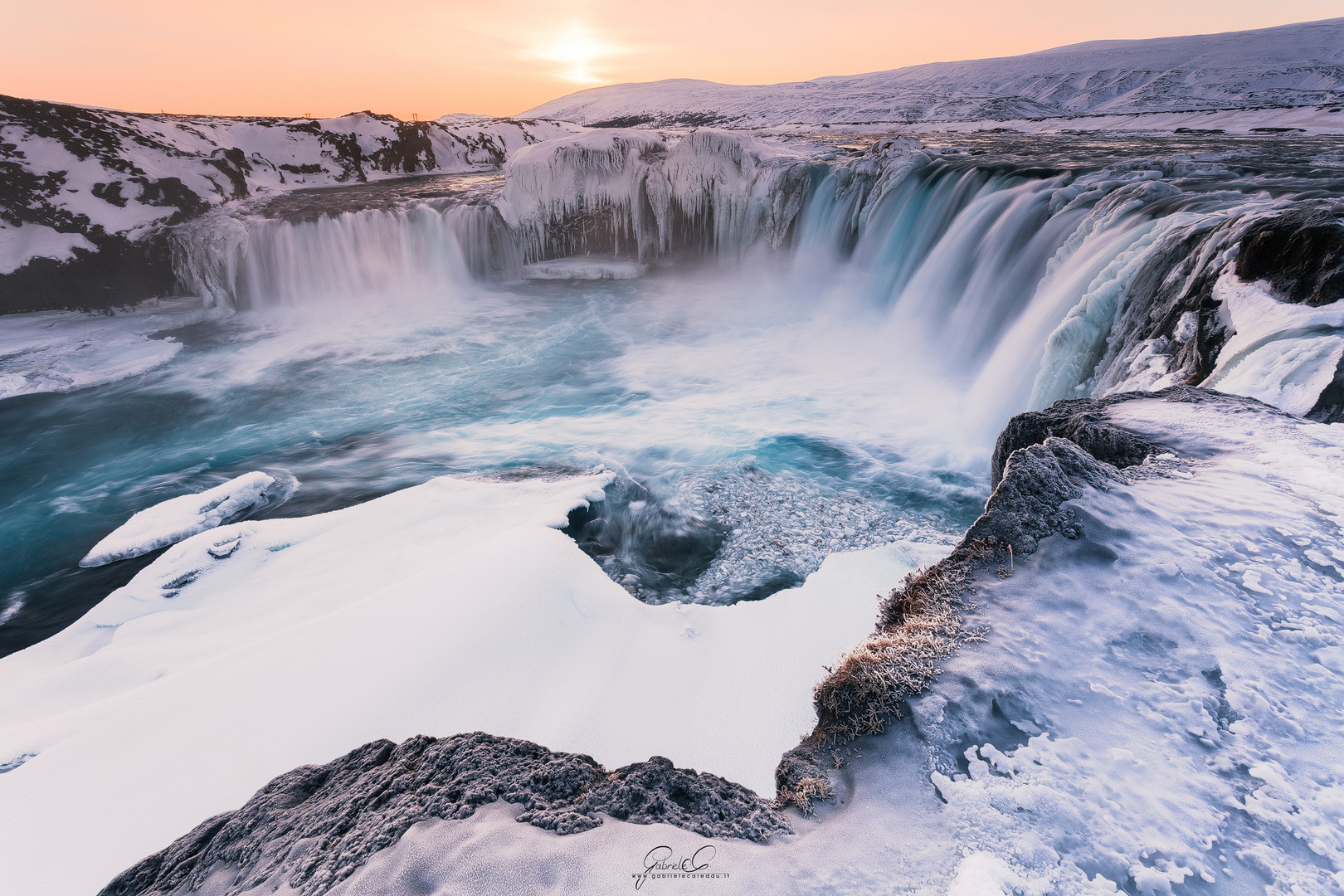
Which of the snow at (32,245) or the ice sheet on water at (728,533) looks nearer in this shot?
the ice sheet on water at (728,533)

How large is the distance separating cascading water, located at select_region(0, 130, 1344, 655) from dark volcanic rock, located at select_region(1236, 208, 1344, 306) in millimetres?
302

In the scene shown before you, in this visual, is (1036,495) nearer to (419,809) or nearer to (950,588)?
(950,588)

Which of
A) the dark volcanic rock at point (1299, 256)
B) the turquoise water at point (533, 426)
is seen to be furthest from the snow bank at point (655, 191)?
the dark volcanic rock at point (1299, 256)

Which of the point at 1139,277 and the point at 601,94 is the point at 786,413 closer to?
the point at 1139,277

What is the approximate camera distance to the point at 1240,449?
2.77 metres

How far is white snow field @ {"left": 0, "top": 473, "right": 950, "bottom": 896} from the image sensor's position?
8.38 feet

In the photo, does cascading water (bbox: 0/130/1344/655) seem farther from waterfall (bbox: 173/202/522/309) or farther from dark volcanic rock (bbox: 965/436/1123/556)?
dark volcanic rock (bbox: 965/436/1123/556)

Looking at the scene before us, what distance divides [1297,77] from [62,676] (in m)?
53.3

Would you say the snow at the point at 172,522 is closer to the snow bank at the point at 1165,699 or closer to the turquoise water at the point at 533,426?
the turquoise water at the point at 533,426

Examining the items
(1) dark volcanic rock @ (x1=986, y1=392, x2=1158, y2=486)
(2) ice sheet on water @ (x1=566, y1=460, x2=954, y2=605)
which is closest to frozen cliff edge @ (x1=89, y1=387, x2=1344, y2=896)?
(1) dark volcanic rock @ (x1=986, y1=392, x2=1158, y2=486)

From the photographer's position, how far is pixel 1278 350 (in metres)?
3.47

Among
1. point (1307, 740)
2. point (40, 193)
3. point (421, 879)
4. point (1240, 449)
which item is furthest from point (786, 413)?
point (40, 193)

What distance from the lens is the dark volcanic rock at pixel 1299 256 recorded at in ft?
11.8

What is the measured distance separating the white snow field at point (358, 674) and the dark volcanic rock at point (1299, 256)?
2948 mm
